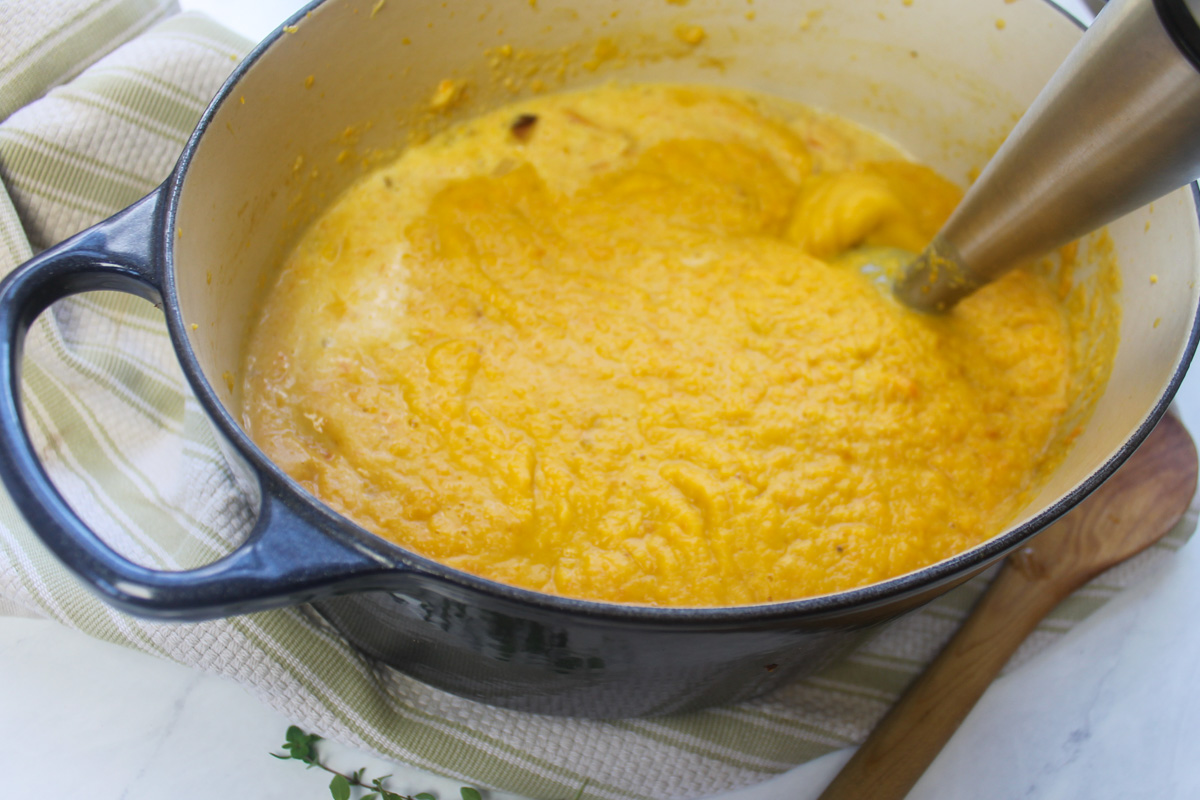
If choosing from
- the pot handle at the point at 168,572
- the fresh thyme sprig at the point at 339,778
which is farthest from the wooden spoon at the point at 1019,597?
the pot handle at the point at 168,572

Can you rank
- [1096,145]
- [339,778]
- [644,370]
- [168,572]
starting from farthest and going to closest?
1. [644,370]
2. [339,778]
3. [1096,145]
4. [168,572]

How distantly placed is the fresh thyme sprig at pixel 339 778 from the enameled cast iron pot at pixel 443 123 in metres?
0.13

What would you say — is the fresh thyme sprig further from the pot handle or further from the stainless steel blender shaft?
the stainless steel blender shaft

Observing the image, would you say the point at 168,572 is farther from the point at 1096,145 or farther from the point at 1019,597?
the point at 1019,597

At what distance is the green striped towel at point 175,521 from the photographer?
102 cm

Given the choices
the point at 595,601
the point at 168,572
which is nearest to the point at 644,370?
the point at 595,601

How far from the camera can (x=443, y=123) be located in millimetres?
1369

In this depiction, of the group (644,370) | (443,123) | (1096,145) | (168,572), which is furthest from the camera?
(443,123)

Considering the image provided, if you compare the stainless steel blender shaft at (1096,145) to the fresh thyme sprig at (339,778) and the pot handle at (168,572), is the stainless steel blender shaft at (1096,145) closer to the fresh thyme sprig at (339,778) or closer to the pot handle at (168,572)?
the pot handle at (168,572)

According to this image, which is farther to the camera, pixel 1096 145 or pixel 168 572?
pixel 1096 145

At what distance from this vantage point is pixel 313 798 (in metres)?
1.04

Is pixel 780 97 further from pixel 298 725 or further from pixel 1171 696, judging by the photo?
pixel 298 725

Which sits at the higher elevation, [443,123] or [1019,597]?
[443,123]

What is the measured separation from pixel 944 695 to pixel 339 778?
710mm
